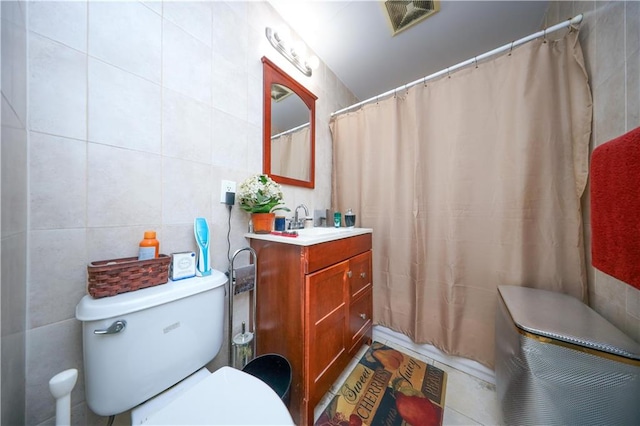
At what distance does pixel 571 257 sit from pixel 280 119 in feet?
5.88

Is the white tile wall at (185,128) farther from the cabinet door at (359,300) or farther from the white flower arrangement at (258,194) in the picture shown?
the cabinet door at (359,300)

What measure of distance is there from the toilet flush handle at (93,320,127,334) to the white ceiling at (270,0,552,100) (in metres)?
1.81

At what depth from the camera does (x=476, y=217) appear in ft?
3.93

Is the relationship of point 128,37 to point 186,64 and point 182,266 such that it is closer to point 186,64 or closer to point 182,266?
point 186,64

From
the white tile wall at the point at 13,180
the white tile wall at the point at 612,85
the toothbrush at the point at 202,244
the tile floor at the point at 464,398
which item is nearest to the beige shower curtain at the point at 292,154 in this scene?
the toothbrush at the point at 202,244

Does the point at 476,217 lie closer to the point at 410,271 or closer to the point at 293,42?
the point at 410,271

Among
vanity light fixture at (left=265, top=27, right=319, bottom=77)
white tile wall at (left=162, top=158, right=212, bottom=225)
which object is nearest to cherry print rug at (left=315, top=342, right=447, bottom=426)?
white tile wall at (left=162, top=158, right=212, bottom=225)

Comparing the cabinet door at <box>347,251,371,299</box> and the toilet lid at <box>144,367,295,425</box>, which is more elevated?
the cabinet door at <box>347,251,371,299</box>

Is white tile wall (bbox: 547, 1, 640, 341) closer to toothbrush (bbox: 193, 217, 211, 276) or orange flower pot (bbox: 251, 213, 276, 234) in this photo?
orange flower pot (bbox: 251, 213, 276, 234)

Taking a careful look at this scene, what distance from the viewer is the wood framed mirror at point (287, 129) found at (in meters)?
1.21

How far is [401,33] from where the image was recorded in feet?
4.61

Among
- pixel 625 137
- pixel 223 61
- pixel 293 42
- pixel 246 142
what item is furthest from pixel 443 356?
pixel 293 42

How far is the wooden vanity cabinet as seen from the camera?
0.87 metres

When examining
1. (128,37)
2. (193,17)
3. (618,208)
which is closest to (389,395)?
(618,208)
